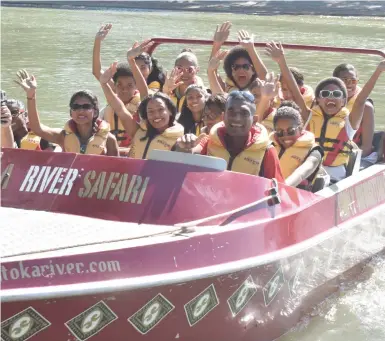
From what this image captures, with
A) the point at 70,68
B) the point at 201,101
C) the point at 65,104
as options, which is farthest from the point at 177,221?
the point at 70,68

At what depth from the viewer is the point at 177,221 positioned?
443cm

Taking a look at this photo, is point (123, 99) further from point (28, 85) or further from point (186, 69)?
point (28, 85)

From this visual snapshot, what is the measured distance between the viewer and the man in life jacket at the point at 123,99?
675 centimetres

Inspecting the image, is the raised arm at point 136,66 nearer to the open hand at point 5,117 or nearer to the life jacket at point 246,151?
the open hand at point 5,117

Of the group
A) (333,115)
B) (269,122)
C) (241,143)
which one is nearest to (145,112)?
(241,143)

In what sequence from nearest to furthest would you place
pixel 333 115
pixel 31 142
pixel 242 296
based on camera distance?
pixel 242 296 → pixel 31 142 → pixel 333 115

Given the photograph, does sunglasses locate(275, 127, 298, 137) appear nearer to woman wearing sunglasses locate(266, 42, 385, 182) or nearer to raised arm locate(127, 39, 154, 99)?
woman wearing sunglasses locate(266, 42, 385, 182)

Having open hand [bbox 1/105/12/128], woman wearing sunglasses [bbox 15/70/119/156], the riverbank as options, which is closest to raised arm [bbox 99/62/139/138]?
woman wearing sunglasses [bbox 15/70/119/156]

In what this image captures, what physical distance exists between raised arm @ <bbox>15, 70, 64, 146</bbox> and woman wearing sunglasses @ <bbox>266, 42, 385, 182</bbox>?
5.65 feet

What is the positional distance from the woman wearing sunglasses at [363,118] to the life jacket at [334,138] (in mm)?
481

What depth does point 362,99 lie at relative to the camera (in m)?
6.30

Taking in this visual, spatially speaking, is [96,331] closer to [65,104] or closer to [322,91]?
[322,91]

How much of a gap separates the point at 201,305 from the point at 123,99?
120 inches

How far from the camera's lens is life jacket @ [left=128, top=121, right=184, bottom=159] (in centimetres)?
525
